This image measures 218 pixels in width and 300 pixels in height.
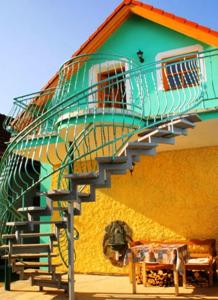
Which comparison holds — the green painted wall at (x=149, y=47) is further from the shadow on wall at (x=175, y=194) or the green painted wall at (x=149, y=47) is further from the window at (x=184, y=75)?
the shadow on wall at (x=175, y=194)

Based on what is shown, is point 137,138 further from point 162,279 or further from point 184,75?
point 162,279

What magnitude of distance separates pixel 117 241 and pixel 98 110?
339 centimetres

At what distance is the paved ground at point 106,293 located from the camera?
5629mm

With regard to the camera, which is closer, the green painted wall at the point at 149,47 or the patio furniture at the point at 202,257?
the patio furniture at the point at 202,257

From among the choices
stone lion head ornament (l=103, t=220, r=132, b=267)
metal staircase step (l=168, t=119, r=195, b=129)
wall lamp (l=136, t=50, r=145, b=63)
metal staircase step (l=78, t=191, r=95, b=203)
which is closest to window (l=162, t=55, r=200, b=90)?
wall lamp (l=136, t=50, r=145, b=63)

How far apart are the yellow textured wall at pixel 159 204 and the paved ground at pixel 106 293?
127 centimetres

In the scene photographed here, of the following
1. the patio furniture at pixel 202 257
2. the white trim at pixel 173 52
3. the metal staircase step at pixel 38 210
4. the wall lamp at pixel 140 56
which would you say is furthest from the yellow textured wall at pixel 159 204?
the metal staircase step at pixel 38 210

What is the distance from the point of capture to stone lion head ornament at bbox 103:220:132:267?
7.90 m

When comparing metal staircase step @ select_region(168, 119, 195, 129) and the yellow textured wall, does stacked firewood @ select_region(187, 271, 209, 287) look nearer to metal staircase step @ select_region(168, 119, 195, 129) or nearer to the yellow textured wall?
the yellow textured wall

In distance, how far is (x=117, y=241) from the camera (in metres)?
7.97

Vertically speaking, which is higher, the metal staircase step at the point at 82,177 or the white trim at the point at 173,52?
the white trim at the point at 173,52

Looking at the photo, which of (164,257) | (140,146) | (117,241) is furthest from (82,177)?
(117,241)

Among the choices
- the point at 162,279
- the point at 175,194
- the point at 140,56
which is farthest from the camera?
the point at 140,56

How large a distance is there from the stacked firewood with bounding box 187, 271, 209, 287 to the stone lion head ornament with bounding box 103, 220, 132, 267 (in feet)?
6.30
